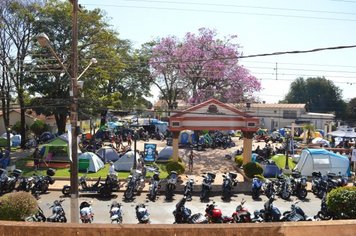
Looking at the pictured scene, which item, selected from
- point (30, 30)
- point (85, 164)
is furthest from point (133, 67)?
point (85, 164)

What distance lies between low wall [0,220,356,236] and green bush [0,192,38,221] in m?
3.07

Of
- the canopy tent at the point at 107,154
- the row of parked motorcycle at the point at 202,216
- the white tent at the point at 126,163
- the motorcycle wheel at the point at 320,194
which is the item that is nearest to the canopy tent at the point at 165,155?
the canopy tent at the point at 107,154

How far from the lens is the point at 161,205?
52.2ft

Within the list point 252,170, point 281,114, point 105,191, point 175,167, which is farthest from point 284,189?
point 281,114

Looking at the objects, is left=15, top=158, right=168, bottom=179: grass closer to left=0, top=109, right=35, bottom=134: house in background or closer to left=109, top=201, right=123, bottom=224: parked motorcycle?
left=109, top=201, right=123, bottom=224: parked motorcycle

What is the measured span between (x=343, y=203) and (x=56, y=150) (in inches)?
755

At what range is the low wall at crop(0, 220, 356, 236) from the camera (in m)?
6.29

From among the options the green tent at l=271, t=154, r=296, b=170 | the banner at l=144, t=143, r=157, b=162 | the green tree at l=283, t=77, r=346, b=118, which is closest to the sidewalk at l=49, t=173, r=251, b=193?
the banner at l=144, t=143, r=157, b=162

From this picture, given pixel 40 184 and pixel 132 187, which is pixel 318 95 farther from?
pixel 40 184

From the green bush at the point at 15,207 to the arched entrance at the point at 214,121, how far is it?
468 inches

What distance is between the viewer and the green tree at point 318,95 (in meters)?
75.1

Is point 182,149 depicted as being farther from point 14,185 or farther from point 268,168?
point 14,185

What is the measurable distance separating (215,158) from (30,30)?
1807cm

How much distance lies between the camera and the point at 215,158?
2859 cm
